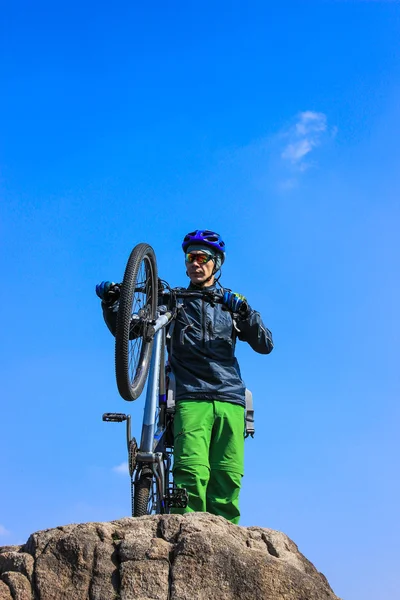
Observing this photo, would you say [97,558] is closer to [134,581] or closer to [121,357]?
[134,581]

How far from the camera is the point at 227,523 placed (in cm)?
430

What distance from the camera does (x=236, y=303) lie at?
657 cm

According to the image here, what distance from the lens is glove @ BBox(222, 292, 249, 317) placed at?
259 inches

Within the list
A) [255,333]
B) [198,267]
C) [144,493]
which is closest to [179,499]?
→ [144,493]

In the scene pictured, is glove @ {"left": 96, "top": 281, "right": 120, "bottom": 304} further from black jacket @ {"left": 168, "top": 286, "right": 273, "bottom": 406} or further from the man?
black jacket @ {"left": 168, "top": 286, "right": 273, "bottom": 406}

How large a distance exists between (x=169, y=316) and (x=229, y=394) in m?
0.82

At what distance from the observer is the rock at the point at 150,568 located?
→ 375cm

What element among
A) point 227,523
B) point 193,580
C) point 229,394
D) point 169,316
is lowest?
point 193,580

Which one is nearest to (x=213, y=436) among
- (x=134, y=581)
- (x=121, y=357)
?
(x=121, y=357)

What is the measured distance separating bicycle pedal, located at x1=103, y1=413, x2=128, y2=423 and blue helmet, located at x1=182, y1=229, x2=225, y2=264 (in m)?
1.67

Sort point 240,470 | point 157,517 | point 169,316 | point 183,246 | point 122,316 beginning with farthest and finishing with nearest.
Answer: point 183,246 → point 169,316 → point 240,470 → point 122,316 → point 157,517

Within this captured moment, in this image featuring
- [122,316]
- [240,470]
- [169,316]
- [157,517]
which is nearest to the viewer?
[157,517]

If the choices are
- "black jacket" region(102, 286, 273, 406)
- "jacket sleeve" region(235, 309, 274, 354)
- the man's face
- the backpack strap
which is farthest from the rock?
the man's face

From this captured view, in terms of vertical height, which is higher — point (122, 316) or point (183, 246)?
point (183, 246)
